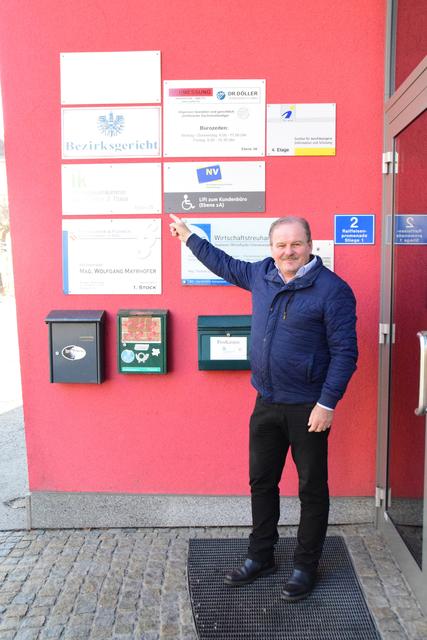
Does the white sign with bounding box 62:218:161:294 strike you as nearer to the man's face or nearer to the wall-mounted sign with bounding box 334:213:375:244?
the man's face

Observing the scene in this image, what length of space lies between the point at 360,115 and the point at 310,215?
0.70 m

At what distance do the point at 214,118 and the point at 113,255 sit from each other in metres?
1.11

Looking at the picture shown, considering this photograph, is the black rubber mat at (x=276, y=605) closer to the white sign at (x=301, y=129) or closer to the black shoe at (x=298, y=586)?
the black shoe at (x=298, y=586)

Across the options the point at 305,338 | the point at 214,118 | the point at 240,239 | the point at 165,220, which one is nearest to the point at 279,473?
the point at 305,338

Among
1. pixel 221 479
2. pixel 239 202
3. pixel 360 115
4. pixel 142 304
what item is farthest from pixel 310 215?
pixel 221 479

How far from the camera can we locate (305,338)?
2.83m

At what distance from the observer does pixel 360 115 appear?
3.57 m

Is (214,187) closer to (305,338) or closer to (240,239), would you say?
(240,239)

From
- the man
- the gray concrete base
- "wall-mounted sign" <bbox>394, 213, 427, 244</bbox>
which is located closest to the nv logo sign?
the man

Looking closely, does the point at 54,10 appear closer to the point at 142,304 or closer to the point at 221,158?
the point at 221,158

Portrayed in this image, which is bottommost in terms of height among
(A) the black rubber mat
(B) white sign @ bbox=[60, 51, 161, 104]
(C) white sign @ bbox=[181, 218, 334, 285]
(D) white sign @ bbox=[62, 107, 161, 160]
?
(A) the black rubber mat

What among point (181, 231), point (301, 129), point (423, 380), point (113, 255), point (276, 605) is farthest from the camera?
point (113, 255)

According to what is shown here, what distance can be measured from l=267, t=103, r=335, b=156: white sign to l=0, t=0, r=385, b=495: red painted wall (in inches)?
2.1

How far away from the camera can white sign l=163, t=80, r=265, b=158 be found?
3580 mm
